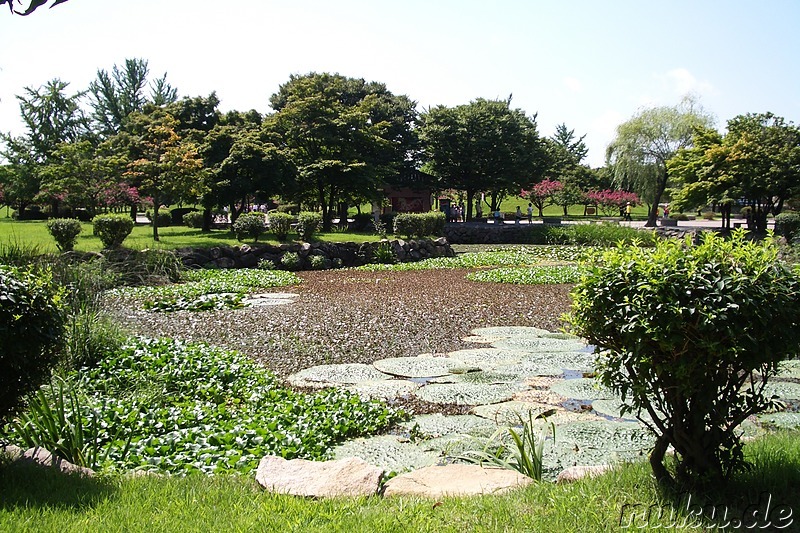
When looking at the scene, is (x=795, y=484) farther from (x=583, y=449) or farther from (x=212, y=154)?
(x=212, y=154)

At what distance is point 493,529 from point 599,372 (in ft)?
3.50

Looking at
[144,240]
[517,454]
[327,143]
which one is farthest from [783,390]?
[327,143]

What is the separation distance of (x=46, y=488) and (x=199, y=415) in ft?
5.85

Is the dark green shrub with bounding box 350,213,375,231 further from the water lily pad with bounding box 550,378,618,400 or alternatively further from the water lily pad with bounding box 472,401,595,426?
the water lily pad with bounding box 472,401,595,426

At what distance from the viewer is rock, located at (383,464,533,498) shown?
343 cm

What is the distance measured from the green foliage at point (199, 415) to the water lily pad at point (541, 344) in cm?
302

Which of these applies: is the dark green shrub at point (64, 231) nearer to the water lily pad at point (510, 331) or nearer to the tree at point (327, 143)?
the tree at point (327, 143)

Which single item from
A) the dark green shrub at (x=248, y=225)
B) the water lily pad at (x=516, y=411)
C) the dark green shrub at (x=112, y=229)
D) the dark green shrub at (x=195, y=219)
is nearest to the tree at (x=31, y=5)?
the water lily pad at (x=516, y=411)

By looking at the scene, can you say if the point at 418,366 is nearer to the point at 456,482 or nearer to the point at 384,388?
the point at 384,388

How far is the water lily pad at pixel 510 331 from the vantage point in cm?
906

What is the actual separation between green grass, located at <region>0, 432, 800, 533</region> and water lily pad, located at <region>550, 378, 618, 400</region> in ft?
7.47

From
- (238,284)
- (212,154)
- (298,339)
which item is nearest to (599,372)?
(298,339)

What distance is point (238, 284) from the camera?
14.3 meters

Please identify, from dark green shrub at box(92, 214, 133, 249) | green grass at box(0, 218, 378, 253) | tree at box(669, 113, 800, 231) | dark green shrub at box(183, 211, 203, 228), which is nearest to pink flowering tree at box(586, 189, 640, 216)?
tree at box(669, 113, 800, 231)
